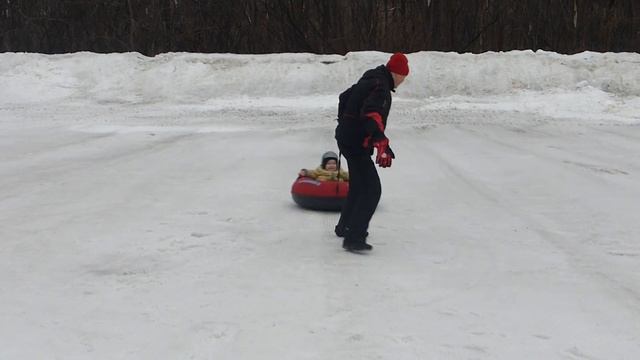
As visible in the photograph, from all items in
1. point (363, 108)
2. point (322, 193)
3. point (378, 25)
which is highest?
point (378, 25)

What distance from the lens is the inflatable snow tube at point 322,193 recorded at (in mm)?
7535

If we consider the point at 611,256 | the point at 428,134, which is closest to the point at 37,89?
the point at 428,134

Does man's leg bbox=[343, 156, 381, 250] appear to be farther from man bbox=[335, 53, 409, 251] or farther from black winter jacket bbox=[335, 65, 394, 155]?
black winter jacket bbox=[335, 65, 394, 155]

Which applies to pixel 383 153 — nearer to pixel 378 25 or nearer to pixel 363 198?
pixel 363 198

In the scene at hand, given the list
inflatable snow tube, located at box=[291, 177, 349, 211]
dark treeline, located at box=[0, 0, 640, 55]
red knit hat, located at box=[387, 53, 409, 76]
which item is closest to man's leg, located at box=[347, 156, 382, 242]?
red knit hat, located at box=[387, 53, 409, 76]

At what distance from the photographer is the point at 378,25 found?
1034 inches

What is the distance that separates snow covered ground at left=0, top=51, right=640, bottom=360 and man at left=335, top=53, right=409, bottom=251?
0.87ft

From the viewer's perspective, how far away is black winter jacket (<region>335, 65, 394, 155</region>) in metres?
5.75

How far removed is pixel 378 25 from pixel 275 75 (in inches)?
237

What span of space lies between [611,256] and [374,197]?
195 cm

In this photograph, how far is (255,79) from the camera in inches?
848

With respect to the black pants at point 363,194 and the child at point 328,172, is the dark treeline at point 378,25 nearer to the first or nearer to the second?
the child at point 328,172

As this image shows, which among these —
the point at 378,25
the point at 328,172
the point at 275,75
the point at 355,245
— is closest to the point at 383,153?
the point at 355,245

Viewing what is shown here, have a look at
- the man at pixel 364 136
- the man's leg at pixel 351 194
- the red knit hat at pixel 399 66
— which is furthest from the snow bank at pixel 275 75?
the red knit hat at pixel 399 66
